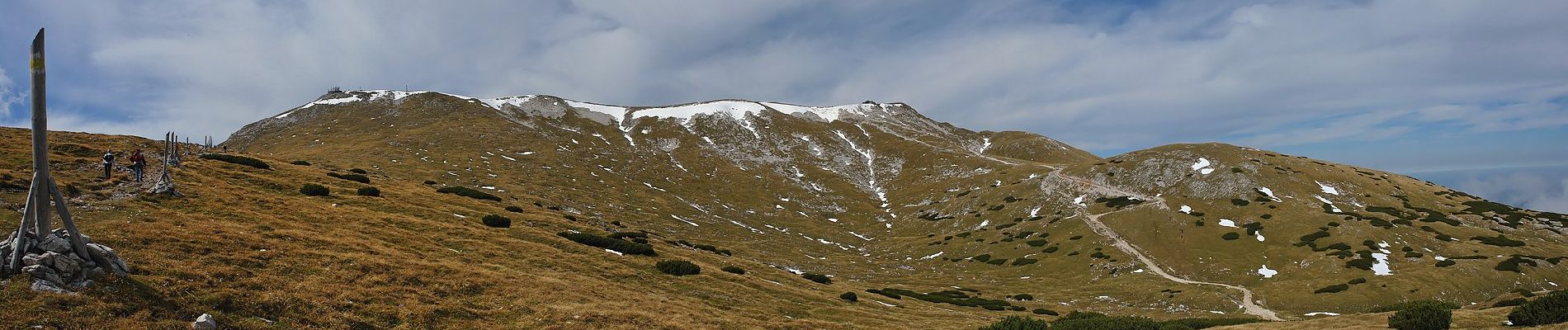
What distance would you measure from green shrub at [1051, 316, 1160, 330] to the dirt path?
3466cm

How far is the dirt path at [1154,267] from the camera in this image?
183ft

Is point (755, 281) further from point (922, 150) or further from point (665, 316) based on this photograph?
point (922, 150)

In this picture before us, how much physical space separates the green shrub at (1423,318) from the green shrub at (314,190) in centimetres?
5687

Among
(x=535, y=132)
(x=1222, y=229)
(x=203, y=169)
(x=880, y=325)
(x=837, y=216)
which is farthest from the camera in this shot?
(x=535, y=132)

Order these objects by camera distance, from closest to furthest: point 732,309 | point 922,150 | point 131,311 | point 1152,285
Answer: point 131,311 < point 732,309 < point 1152,285 < point 922,150

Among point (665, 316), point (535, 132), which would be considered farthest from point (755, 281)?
point (535, 132)

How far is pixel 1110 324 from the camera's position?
26953 millimetres

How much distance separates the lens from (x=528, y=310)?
83.0 feet

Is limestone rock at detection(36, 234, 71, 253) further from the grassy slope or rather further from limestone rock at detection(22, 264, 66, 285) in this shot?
the grassy slope

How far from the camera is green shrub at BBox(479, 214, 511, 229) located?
4331 centimetres

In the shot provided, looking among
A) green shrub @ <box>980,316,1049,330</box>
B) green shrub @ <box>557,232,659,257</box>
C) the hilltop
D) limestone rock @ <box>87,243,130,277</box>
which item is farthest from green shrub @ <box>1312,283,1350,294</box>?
limestone rock @ <box>87,243,130,277</box>

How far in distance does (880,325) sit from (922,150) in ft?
488

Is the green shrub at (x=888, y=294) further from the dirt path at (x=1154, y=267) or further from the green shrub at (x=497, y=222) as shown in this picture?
the dirt path at (x=1154, y=267)

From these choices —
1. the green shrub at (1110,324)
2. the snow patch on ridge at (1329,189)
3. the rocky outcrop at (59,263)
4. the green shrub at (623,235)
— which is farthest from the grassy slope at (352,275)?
the snow patch on ridge at (1329,189)
